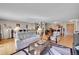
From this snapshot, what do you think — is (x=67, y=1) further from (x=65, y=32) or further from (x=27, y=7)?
(x=27, y=7)

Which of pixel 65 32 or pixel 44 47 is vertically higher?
pixel 65 32

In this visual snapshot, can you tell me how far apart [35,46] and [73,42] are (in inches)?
20.3

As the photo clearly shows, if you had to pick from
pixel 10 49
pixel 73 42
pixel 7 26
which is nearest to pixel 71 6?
pixel 73 42

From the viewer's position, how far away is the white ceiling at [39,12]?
1717 millimetres

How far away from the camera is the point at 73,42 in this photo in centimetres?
175

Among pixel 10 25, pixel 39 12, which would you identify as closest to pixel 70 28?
pixel 39 12

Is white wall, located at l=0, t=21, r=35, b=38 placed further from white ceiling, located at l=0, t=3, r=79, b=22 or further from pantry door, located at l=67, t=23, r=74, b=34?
pantry door, located at l=67, t=23, r=74, b=34

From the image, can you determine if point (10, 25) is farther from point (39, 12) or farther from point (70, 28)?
point (70, 28)

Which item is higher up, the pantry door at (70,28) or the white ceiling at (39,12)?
the white ceiling at (39,12)

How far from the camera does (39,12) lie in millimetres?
1734

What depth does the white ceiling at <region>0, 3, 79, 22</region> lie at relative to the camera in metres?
1.72

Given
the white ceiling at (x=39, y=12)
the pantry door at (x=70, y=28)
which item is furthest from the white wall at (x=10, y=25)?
the pantry door at (x=70, y=28)

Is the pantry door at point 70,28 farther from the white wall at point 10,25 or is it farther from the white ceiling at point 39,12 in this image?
the white wall at point 10,25
